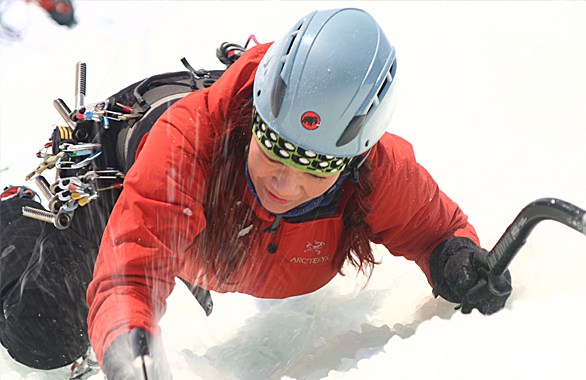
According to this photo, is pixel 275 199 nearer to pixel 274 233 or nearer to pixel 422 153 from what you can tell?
pixel 274 233

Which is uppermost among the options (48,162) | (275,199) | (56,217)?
(275,199)

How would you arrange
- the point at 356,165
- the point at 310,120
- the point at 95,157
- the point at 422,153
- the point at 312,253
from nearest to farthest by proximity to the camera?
the point at 310,120 < the point at 356,165 < the point at 312,253 < the point at 95,157 < the point at 422,153

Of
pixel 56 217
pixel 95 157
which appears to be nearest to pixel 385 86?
pixel 95 157

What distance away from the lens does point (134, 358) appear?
1471 mm

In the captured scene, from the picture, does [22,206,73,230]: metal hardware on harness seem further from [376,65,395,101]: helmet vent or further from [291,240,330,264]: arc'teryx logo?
[376,65,395,101]: helmet vent

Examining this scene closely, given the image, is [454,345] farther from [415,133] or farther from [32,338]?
[415,133]

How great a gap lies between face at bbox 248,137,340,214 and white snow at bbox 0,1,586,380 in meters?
0.47

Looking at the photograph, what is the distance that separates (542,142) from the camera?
2900 mm

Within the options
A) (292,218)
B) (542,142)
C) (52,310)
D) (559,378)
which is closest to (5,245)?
(52,310)

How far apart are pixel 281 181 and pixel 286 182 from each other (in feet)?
0.05

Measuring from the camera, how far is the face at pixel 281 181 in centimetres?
173

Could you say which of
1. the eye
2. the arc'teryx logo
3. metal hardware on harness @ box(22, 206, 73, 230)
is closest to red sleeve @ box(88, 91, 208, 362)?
the eye

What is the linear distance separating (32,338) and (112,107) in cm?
89

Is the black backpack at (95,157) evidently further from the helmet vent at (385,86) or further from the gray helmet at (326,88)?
the helmet vent at (385,86)
